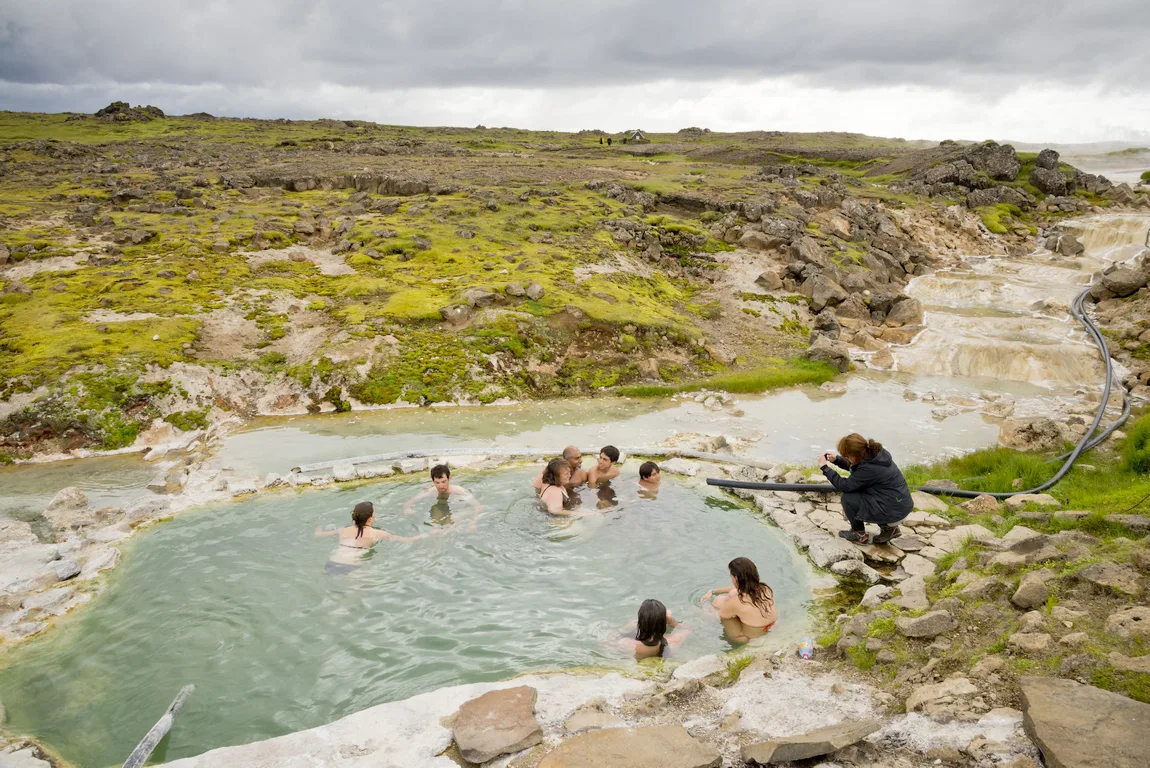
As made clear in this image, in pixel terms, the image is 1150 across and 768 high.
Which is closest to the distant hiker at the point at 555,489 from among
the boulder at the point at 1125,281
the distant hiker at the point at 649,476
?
the distant hiker at the point at 649,476

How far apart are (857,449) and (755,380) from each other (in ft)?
42.8

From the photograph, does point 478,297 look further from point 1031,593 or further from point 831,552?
point 1031,593

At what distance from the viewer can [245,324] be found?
79.7 ft

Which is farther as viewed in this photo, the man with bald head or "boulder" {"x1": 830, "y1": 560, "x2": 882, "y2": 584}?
the man with bald head

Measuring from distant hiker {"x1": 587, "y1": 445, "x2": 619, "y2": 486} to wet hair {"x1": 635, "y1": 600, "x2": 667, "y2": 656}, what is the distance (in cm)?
564

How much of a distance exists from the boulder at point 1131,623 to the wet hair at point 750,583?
4092 millimetres

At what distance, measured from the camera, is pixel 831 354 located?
26328 mm

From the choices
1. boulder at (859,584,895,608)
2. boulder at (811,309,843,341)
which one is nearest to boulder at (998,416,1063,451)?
boulder at (859,584,895,608)

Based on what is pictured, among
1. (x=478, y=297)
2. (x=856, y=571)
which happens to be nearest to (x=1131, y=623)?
(x=856, y=571)

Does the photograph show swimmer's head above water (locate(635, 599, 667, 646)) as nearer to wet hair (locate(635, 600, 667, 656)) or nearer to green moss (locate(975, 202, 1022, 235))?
wet hair (locate(635, 600, 667, 656))

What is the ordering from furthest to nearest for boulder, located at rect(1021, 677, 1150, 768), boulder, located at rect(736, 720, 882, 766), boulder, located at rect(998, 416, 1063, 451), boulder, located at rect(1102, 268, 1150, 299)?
boulder, located at rect(1102, 268, 1150, 299) < boulder, located at rect(998, 416, 1063, 451) < boulder, located at rect(736, 720, 882, 766) < boulder, located at rect(1021, 677, 1150, 768)

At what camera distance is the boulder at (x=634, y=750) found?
19.3ft

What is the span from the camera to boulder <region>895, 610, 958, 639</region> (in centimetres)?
768

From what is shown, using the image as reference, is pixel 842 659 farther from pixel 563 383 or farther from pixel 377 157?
pixel 377 157
